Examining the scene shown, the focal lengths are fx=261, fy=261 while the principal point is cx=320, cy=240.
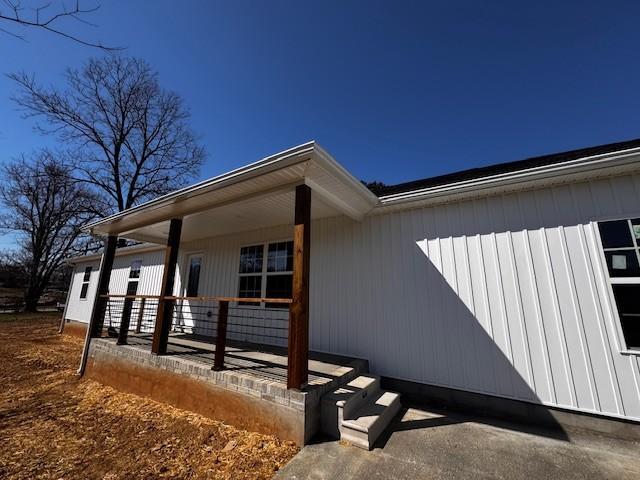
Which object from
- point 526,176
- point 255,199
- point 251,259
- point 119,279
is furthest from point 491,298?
point 119,279

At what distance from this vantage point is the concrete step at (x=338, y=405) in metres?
3.03

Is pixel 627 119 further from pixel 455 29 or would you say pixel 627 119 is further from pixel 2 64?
pixel 2 64

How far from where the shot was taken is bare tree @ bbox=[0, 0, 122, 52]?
1.81m

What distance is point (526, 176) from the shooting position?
342 cm

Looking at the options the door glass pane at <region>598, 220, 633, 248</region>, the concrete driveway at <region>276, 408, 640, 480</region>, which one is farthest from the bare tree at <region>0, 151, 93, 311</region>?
the door glass pane at <region>598, 220, 633, 248</region>

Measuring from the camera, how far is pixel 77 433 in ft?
11.6

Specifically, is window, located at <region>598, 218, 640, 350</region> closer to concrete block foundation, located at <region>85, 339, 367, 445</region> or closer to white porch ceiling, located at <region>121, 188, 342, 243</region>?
concrete block foundation, located at <region>85, 339, 367, 445</region>

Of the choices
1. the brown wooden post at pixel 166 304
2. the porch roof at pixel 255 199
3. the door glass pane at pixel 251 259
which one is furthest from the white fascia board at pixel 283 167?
the door glass pane at pixel 251 259

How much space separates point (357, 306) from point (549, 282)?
2785mm

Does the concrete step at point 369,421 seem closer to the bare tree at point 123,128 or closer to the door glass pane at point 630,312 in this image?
the door glass pane at point 630,312

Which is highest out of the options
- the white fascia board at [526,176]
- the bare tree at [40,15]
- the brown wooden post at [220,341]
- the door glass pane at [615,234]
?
the bare tree at [40,15]

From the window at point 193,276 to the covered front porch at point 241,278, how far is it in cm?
5

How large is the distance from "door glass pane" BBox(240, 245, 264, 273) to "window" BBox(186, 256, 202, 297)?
70.8 inches

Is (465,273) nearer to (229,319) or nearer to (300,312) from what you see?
(300,312)
